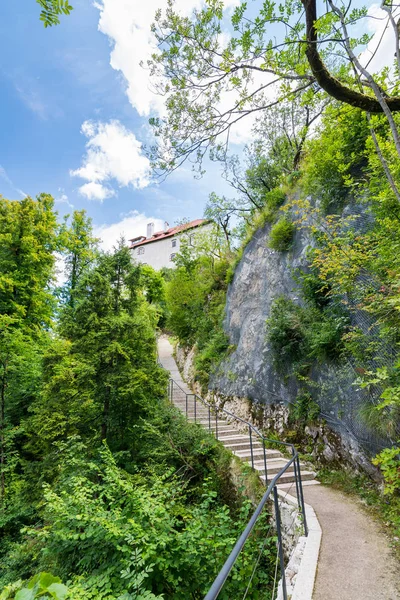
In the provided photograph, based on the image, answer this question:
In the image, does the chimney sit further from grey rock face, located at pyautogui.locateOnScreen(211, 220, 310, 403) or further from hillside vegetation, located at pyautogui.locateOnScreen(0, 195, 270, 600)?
hillside vegetation, located at pyautogui.locateOnScreen(0, 195, 270, 600)

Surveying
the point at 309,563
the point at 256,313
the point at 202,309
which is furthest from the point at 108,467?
the point at 202,309

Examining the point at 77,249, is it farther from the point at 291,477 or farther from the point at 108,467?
the point at 291,477

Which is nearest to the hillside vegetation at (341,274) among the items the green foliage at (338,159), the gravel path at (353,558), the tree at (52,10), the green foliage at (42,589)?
the green foliage at (338,159)

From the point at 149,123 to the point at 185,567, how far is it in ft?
19.5

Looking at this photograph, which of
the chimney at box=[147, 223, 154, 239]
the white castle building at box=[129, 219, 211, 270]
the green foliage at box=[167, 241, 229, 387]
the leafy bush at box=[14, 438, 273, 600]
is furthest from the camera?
the chimney at box=[147, 223, 154, 239]

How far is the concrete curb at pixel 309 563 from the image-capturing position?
265cm

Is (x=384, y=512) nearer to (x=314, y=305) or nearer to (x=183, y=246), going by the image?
(x=314, y=305)

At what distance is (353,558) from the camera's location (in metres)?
3.14

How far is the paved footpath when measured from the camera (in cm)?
267

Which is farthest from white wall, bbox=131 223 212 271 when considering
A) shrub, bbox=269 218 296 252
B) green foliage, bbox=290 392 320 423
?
green foliage, bbox=290 392 320 423

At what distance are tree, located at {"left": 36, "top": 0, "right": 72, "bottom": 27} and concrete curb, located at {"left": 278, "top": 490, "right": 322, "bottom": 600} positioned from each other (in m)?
4.72

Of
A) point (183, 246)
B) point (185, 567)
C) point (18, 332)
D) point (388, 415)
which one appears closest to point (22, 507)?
point (18, 332)

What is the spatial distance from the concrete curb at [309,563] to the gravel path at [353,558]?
0.16ft

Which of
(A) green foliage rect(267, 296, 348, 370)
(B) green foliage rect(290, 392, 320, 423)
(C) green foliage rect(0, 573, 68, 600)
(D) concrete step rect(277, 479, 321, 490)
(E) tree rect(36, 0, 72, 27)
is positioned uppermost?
(E) tree rect(36, 0, 72, 27)
